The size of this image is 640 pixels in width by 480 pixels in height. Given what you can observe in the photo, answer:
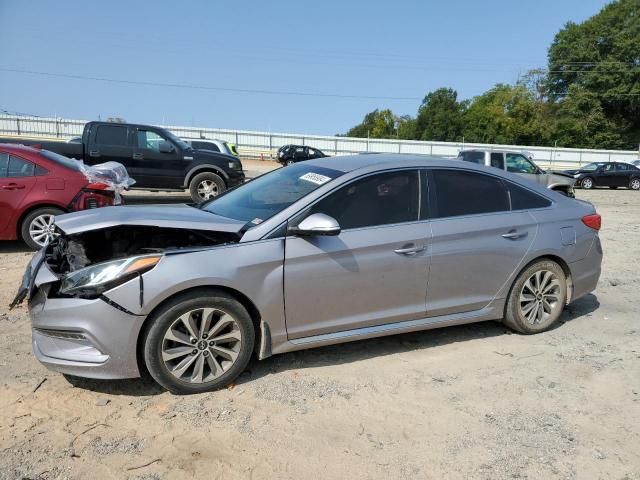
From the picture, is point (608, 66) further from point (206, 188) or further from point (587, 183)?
point (206, 188)

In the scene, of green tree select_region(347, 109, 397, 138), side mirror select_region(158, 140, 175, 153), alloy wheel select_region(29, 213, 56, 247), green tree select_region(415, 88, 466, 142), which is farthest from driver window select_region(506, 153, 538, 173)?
green tree select_region(347, 109, 397, 138)

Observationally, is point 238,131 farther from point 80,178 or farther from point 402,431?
point 402,431

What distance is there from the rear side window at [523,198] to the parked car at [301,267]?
0.02 metres

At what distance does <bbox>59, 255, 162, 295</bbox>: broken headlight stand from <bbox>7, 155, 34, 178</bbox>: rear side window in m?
4.70

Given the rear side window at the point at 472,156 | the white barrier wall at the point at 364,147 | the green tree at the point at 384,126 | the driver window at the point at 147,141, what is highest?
the green tree at the point at 384,126

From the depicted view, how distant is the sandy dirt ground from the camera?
2787mm

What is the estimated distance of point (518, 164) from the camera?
15578 millimetres

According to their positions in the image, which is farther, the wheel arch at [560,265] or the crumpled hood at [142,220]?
the wheel arch at [560,265]

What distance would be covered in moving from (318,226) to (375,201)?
0.69 meters

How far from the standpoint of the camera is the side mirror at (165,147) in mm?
11477

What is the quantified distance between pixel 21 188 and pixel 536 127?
6694cm

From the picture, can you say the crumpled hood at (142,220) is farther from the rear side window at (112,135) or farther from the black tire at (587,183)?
the black tire at (587,183)

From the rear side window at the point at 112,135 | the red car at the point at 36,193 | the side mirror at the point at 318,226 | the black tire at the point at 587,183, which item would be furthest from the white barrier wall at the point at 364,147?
the side mirror at the point at 318,226

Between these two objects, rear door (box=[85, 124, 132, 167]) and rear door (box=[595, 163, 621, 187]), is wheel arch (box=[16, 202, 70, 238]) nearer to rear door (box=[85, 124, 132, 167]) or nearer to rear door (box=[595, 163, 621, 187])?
rear door (box=[85, 124, 132, 167])
